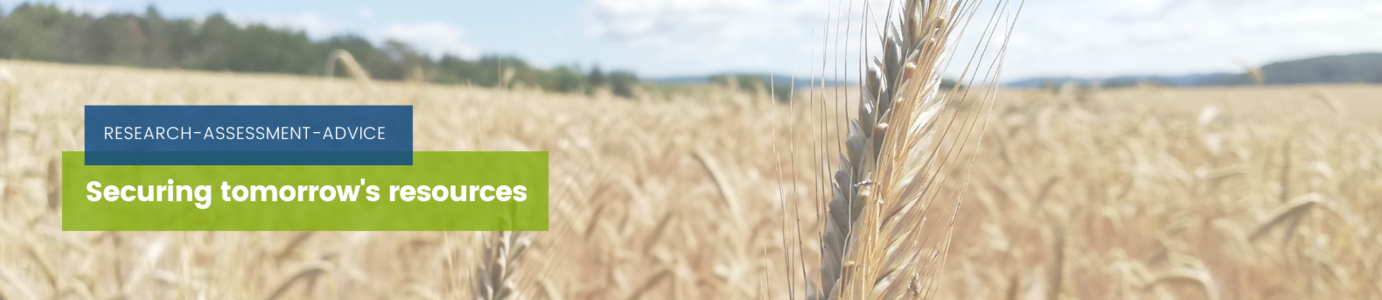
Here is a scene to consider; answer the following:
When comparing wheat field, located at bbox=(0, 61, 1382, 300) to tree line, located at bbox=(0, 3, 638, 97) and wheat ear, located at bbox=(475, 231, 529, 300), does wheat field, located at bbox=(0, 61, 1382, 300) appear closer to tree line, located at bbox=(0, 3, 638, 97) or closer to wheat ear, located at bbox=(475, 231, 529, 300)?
wheat ear, located at bbox=(475, 231, 529, 300)

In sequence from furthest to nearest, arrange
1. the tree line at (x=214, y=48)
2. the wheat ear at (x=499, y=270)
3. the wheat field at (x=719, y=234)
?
the tree line at (x=214, y=48)
the wheat field at (x=719, y=234)
the wheat ear at (x=499, y=270)

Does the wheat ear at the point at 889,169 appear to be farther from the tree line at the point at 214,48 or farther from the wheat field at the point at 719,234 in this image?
the tree line at the point at 214,48

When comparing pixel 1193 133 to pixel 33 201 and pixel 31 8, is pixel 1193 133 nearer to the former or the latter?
pixel 33 201

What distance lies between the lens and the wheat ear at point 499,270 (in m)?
0.92

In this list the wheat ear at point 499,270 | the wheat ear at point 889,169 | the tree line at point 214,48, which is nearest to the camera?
the wheat ear at point 889,169

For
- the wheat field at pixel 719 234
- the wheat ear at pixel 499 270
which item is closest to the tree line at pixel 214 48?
the wheat field at pixel 719 234

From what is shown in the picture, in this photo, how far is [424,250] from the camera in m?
2.48

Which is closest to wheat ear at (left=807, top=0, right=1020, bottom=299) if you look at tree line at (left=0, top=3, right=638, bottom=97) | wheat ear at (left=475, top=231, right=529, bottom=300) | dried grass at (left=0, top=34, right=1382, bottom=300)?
dried grass at (left=0, top=34, right=1382, bottom=300)

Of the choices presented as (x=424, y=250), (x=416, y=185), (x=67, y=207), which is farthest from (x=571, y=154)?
(x=67, y=207)

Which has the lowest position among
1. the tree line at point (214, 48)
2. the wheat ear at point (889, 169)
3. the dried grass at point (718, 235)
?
the dried grass at point (718, 235)

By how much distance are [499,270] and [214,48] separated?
55.7 meters

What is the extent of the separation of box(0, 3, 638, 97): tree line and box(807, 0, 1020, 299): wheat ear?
40859mm

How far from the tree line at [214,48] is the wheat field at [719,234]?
124 feet

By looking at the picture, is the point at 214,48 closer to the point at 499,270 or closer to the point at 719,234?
the point at 719,234
